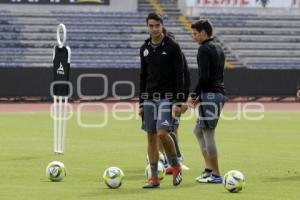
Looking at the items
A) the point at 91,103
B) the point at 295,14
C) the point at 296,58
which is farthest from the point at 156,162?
the point at 295,14

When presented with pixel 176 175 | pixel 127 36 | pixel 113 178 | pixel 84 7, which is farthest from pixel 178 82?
pixel 84 7

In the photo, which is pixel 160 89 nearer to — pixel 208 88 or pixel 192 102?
pixel 192 102

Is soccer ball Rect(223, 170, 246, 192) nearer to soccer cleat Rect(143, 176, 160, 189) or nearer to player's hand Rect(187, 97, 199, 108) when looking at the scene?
soccer cleat Rect(143, 176, 160, 189)

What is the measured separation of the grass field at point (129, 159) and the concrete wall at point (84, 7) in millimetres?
22072

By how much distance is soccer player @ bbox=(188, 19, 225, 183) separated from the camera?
12.8m

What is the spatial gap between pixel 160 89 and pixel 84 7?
39887 millimetres

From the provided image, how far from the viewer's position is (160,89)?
12406mm

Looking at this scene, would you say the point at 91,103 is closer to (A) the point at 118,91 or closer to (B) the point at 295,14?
(A) the point at 118,91

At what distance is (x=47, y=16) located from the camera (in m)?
50.2

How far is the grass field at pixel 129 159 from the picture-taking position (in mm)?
11859

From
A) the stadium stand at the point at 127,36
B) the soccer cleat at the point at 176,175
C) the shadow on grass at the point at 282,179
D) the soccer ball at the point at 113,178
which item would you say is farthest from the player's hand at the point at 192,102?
the stadium stand at the point at 127,36

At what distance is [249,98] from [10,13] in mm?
14835

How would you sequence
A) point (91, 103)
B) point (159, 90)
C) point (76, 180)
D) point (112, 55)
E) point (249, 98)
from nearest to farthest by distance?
point (159, 90) → point (76, 180) → point (91, 103) → point (249, 98) → point (112, 55)

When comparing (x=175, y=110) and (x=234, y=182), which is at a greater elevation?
(x=175, y=110)
